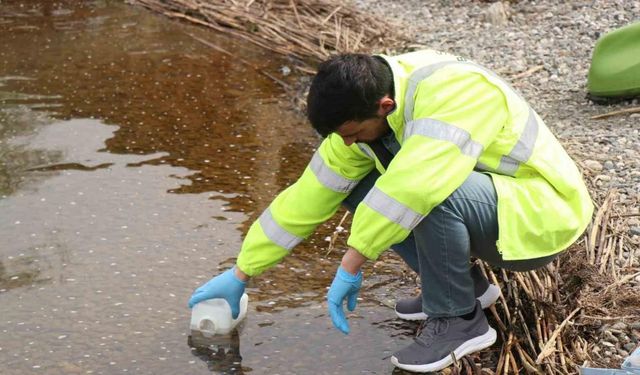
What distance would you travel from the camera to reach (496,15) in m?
7.80

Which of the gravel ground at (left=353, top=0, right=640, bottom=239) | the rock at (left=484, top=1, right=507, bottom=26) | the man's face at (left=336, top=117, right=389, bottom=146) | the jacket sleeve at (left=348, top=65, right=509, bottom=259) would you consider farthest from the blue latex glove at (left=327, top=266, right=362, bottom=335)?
the rock at (left=484, top=1, right=507, bottom=26)

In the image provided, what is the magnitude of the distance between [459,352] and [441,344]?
0.22 ft

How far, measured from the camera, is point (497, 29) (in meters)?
7.61

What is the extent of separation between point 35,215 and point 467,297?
2.29 m

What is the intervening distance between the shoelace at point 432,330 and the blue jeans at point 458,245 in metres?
0.04

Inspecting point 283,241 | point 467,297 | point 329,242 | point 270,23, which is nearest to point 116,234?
point 329,242

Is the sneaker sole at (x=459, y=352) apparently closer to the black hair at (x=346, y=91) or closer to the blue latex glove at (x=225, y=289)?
the blue latex glove at (x=225, y=289)

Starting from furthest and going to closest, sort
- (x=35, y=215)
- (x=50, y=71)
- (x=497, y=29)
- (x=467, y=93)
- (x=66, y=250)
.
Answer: (x=497, y=29)
(x=50, y=71)
(x=35, y=215)
(x=66, y=250)
(x=467, y=93)

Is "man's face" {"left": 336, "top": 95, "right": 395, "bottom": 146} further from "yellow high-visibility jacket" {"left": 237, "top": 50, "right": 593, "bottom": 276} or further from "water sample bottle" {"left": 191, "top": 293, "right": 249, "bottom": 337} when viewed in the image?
"water sample bottle" {"left": 191, "top": 293, "right": 249, "bottom": 337}

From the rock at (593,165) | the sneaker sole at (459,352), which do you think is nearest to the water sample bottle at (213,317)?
the sneaker sole at (459,352)

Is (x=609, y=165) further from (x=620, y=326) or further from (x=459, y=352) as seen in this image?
(x=459, y=352)

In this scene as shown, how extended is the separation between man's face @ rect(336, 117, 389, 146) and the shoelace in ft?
2.25

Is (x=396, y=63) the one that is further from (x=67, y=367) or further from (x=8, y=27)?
(x=8, y=27)

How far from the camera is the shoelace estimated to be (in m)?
3.25
